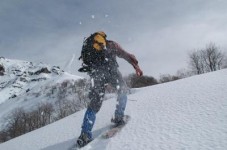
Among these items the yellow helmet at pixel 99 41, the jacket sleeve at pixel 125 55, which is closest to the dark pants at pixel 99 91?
the jacket sleeve at pixel 125 55

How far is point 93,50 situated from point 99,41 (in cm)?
24

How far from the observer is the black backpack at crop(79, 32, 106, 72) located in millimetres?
5640

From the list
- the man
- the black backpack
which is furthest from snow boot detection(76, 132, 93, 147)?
the black backpack

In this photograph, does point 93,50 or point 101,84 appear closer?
point 93,50

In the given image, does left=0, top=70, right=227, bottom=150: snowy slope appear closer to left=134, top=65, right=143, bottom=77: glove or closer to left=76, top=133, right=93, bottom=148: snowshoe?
left=76, top=133, right=93, bottom=148: snowshoe

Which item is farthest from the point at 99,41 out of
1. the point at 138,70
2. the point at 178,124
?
the point at 178,124

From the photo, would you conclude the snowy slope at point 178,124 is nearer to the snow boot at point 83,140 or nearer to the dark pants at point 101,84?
the snow boot at point 83,140

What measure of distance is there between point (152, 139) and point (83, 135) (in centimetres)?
157

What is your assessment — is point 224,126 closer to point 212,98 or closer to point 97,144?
point 212,98

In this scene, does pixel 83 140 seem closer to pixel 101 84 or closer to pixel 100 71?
pixel 101 84

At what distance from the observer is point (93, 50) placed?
5660 millimetres

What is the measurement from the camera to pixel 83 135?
557 centimetres

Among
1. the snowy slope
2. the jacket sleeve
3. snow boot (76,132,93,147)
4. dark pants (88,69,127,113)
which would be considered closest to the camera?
the snowy slope

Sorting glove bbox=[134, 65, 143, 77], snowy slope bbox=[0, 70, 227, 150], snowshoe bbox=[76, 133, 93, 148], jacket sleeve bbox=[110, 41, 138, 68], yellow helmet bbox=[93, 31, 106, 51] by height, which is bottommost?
snowshoe bbox=[76, 133, 93, 148]
